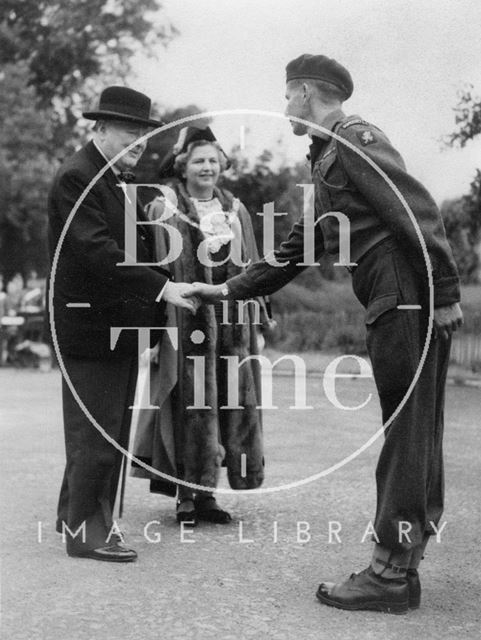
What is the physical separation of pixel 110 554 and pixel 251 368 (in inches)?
60.1

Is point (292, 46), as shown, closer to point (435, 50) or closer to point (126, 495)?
point (435, 50)

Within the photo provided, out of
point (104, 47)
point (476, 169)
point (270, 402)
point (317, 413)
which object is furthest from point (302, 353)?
point (104, 47)

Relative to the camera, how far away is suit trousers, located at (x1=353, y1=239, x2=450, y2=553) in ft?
13.5

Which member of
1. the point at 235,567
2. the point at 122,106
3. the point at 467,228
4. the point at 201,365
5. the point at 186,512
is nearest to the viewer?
the point at 235,567

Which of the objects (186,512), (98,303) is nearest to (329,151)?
(98,303)

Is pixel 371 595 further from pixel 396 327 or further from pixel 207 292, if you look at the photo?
pixel 207 292

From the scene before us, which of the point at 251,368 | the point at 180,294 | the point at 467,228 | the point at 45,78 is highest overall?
the point at 45,78

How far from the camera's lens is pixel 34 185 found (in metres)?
23.0

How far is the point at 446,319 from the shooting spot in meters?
4.12

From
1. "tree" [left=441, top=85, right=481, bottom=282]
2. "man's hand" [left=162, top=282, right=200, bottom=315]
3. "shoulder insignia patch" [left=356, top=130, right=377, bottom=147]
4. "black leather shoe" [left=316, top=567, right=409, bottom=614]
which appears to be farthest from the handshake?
"tree" [left=441, top=85, right=481, bottom=282]

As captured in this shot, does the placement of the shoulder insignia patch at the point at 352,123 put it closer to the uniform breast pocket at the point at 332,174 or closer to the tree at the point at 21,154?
the uniform breast pocket at the point at 332,174

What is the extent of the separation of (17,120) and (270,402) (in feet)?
42.1

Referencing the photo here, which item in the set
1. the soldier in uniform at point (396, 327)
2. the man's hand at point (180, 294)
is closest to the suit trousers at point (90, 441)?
the man's hand at point (180, 294)

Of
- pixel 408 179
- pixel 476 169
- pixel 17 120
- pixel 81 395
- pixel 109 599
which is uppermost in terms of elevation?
pixel 17 120
